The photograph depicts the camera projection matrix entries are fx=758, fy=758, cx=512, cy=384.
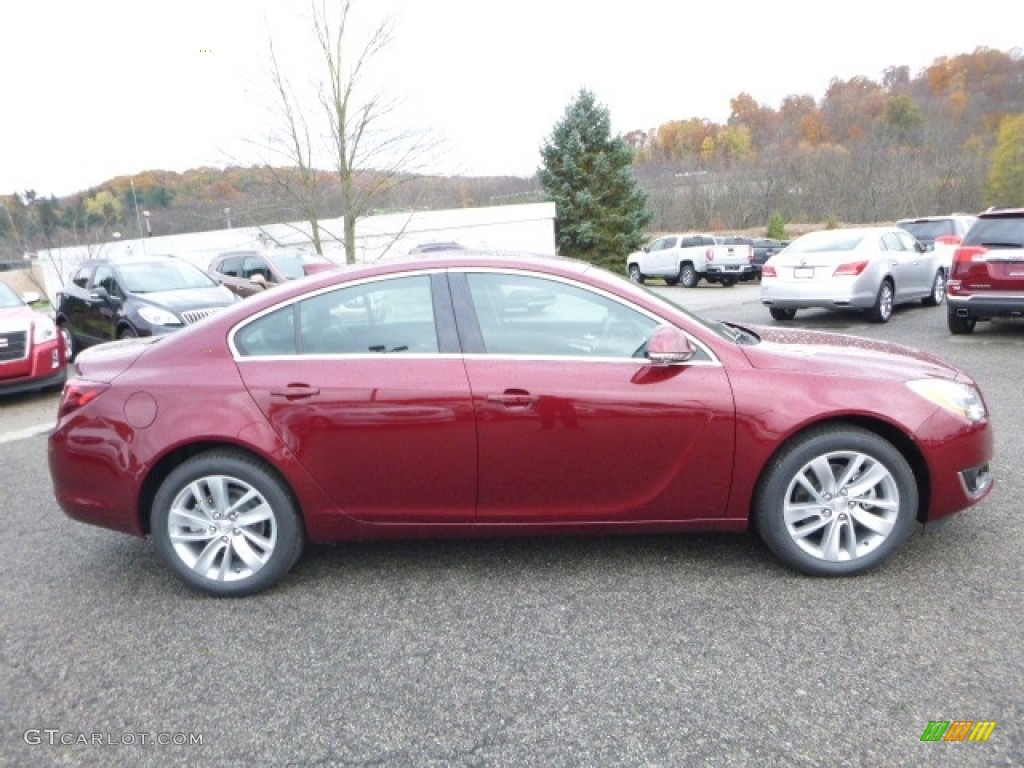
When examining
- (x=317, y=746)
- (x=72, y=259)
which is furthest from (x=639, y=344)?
(x=72, y=259)

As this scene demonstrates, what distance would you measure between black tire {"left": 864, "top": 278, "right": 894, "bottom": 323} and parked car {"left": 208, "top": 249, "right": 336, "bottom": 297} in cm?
928

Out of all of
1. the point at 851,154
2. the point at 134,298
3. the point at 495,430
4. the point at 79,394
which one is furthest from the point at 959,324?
the point at 851,154

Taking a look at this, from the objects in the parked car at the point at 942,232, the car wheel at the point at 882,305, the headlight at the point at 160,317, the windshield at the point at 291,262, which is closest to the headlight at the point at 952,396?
the car wheel at the point at 882,305

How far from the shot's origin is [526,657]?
9.72 ft

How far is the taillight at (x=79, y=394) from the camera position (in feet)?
11.8

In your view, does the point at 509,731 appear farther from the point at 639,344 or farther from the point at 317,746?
the point at 639,344

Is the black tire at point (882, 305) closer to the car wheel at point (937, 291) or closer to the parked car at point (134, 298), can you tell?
the car wheel at point (937, 291)

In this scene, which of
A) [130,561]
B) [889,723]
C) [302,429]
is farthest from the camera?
[130,561]

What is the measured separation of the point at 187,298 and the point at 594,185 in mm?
25156

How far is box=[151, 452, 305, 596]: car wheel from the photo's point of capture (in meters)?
3.47

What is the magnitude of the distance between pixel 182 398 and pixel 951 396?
11.6ft

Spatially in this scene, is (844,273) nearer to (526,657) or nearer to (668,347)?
(668,347)

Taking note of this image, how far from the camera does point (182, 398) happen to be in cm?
347

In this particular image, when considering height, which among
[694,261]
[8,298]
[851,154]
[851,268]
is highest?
[851,154]
